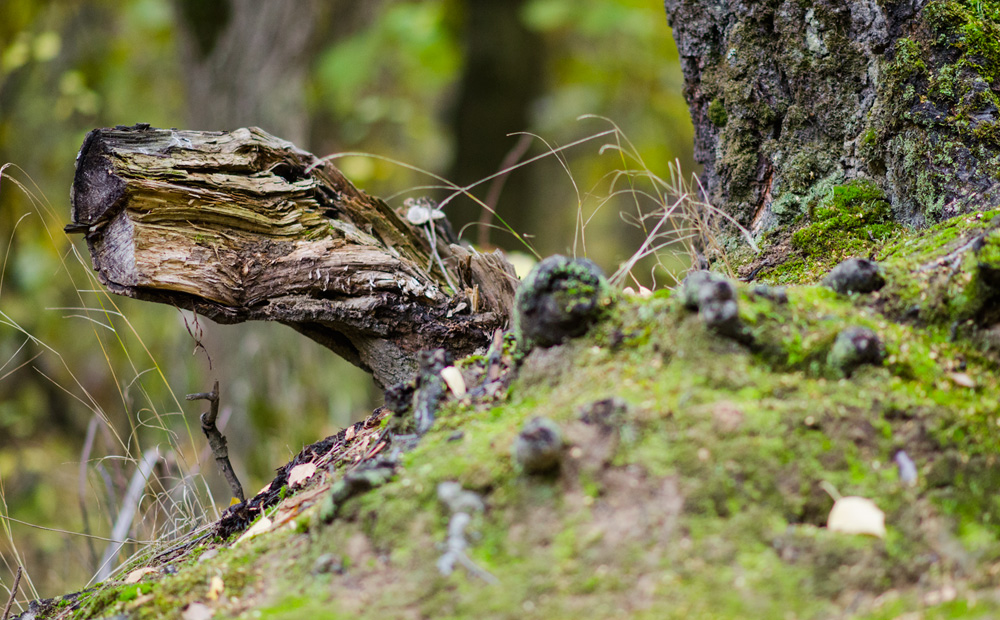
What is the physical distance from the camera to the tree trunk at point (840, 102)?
1.97 m

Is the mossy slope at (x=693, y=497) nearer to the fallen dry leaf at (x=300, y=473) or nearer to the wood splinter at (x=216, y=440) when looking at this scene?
the fallen dry leaf at (x=300, y=473)

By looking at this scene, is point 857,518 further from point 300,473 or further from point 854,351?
point 300,473

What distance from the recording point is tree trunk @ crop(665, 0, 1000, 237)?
197 cm

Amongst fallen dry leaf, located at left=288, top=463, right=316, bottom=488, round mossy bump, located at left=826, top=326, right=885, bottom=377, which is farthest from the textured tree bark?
round mossy bump, located at left=826, top=326, right=885, bottom=377

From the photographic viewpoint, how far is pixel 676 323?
149 centimetres

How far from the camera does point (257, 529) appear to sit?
1694 mm

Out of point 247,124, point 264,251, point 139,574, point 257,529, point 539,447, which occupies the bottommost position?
point 139,574

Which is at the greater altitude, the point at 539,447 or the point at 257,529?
the point at 539,447

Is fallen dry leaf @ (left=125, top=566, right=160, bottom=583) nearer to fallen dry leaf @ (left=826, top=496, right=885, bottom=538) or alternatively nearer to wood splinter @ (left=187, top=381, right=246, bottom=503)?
wood splinter @ (left=187, top=381, right=246, bottom=503)

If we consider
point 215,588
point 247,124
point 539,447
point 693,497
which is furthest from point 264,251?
point 247,124

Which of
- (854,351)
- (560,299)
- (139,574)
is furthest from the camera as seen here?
(139,574)

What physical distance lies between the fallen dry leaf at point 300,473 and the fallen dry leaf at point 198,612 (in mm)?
495

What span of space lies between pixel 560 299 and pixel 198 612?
95 centimetres

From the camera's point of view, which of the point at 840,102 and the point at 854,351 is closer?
the point at 854,351
